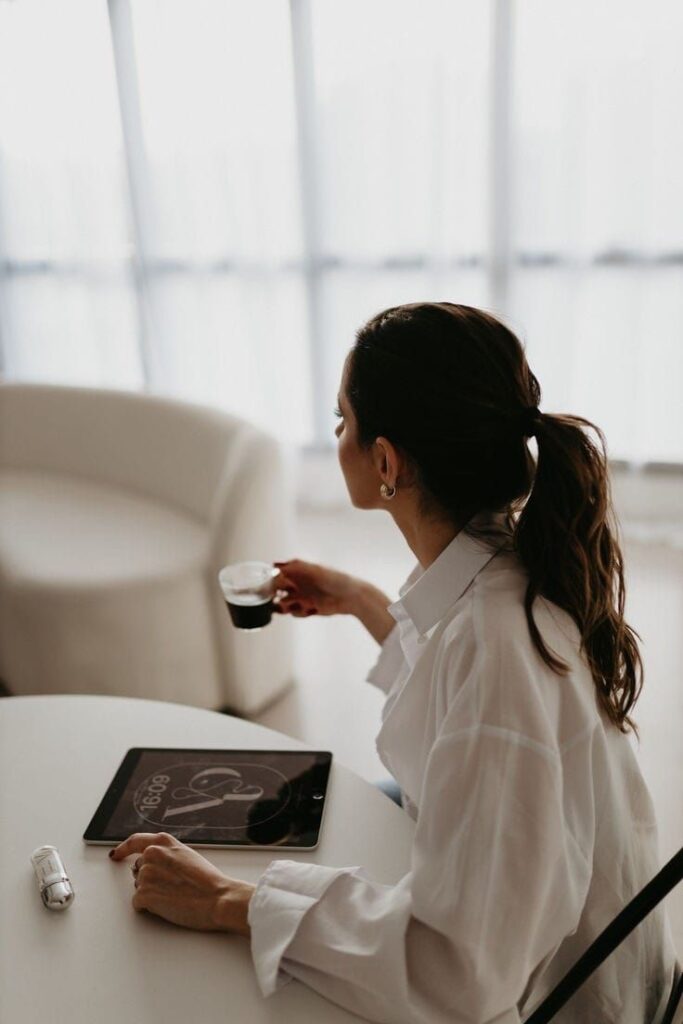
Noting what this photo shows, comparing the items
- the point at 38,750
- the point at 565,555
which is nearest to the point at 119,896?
the point at 38,750

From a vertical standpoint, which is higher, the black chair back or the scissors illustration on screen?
the black chair back

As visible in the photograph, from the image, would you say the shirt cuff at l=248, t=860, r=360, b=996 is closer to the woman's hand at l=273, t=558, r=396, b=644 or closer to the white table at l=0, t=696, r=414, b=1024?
the white table at l=0, t=696, r=414, b=1024

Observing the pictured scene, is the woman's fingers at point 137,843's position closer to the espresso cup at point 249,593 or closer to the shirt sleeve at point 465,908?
the shirt sleeve at point 465,908

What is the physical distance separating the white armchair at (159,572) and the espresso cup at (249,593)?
919 mm

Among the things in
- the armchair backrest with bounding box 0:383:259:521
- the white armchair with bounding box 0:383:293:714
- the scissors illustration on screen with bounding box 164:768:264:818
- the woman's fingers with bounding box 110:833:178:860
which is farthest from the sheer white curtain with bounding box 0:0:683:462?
the woman's fingers with bounding box 110:833:178:860

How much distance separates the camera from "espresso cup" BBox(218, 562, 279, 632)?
160 centimetres

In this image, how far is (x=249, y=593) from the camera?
1614 mm

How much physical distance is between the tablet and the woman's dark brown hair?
1.32ft

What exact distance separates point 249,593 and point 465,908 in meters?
0.79

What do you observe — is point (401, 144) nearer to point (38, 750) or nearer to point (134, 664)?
point (134, 664)

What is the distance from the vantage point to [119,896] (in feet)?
3.66

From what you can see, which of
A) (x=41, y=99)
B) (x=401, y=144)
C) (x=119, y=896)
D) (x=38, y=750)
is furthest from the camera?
(x=41, y=99)

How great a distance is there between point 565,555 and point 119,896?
0.61m

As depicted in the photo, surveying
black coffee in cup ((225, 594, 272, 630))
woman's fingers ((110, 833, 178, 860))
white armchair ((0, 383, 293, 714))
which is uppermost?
black coffee in cup ((225, 594, 272, 630))
